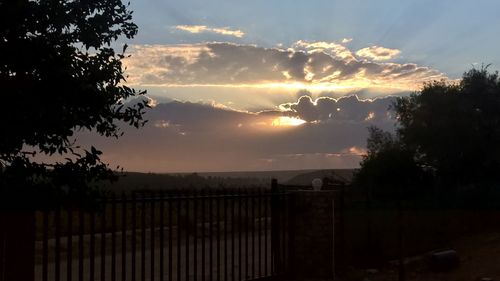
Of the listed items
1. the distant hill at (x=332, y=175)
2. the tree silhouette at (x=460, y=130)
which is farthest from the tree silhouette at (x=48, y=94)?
the tree silhouette at (x=460, y=130)

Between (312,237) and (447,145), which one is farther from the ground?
(447,145)

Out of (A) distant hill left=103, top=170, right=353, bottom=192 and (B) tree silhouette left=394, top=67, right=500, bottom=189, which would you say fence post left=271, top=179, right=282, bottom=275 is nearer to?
(A) distant hill left=103, top=170, right=353, bottom=192

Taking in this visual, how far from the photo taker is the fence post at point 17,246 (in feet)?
27.3

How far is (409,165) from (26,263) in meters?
22.7

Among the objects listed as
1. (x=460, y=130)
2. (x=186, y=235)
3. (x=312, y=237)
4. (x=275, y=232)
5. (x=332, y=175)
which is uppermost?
(x=460, y=130)

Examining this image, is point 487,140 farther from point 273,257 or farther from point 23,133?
point 23,133

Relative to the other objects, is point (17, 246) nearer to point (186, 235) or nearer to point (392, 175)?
point (186, 235)

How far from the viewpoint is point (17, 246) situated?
8.44m

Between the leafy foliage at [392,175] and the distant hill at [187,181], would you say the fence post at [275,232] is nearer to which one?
the distant hill at [187,181]

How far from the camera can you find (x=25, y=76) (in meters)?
7.32

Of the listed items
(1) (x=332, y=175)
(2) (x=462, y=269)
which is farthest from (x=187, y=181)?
(2) (x=462, y=269)

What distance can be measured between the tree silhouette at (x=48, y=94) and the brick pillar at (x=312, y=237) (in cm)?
672

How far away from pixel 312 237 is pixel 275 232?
3.08 feet

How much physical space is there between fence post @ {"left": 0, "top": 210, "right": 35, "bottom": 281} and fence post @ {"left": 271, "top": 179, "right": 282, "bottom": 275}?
18.6 ft
